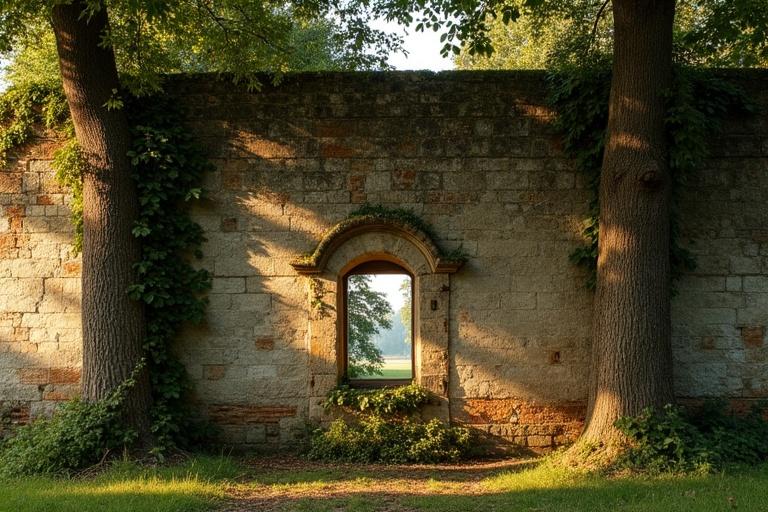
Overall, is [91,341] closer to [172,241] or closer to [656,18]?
[172,241]

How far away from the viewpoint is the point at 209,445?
28.2 feet

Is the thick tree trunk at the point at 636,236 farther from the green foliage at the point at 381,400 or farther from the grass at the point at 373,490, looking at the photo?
the green foliage at the point at 381,400

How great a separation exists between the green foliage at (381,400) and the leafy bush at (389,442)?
0.12m

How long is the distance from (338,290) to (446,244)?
4.67ft

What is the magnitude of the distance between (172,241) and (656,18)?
19.5 feet

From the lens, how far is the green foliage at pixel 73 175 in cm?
815

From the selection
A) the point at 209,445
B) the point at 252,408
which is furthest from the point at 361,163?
the point at 209,445

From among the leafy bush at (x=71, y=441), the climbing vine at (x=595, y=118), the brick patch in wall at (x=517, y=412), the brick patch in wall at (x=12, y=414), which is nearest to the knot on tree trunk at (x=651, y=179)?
the climbing vine at (x=595, y=118)

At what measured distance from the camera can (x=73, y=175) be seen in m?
8.20

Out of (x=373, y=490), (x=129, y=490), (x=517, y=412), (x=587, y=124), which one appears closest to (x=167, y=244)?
(x=129, y=490)

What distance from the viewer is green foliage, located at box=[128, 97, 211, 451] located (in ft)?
27.5

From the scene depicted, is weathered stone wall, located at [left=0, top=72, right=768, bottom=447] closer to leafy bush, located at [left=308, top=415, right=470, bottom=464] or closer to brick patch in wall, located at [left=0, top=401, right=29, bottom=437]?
brick patch in wall, located at [left=0, top=401, right=29, bottom=437]

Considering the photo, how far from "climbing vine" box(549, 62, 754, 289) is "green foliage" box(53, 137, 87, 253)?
18.3ft

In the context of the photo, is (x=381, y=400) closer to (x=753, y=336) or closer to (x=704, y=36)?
(x=753, y=336)
